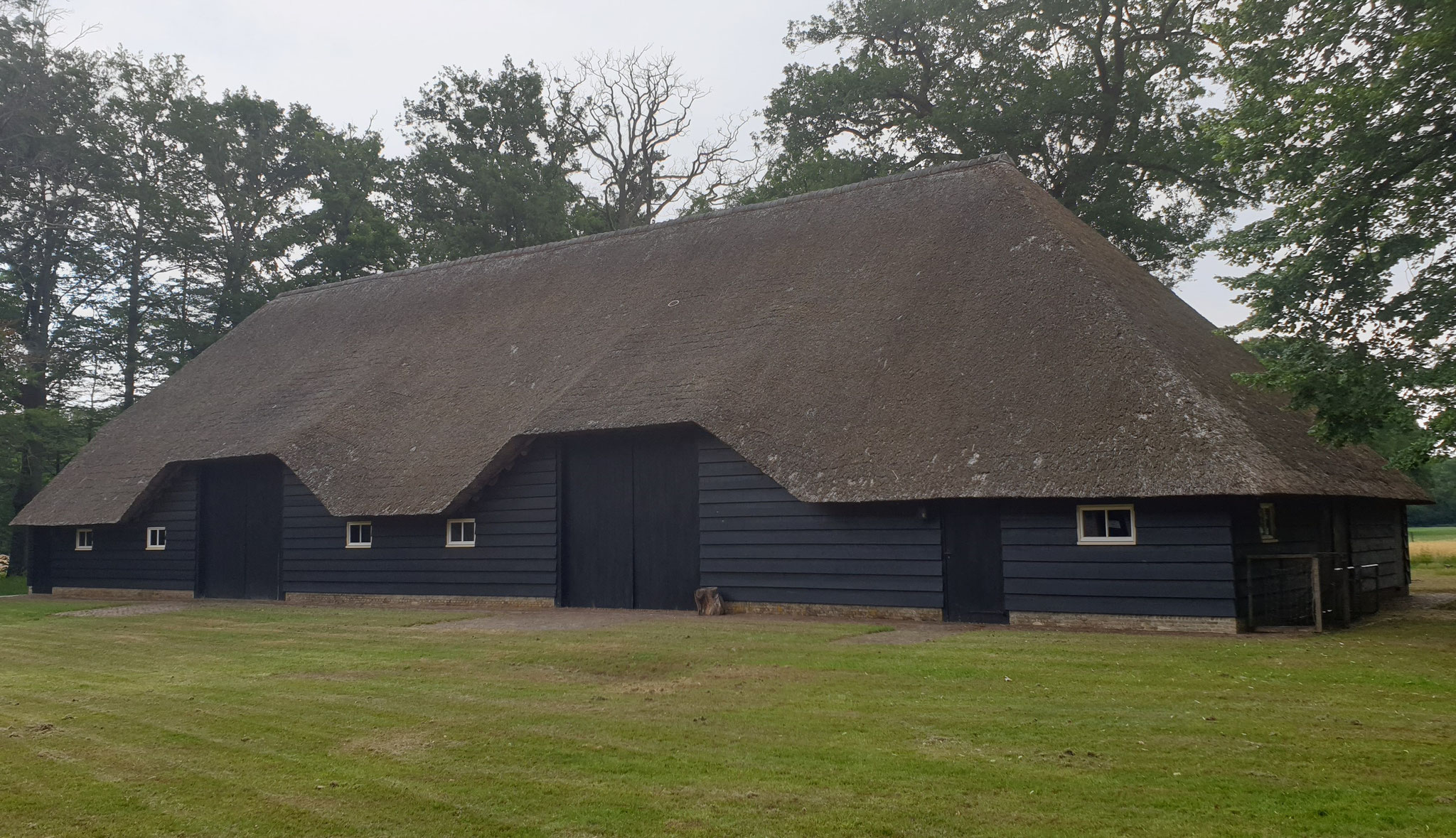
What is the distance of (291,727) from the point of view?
8.86 meters

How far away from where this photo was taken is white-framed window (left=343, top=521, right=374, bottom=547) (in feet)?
72.4

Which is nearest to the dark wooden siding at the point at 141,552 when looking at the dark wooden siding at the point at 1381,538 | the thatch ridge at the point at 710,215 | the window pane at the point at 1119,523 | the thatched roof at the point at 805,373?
the thatched roof at the point at 805,373

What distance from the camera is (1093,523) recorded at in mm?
14883

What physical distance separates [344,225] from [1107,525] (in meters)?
33.7

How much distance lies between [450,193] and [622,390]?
27.3m

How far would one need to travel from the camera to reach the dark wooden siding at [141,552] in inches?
971

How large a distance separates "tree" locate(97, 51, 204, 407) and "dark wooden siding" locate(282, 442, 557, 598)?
20.6 metres

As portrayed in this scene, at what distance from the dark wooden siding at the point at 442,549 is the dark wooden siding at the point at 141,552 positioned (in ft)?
10.3

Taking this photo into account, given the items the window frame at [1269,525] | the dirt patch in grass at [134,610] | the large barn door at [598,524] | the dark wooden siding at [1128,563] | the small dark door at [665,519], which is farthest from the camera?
the dirt patch in grass at [134,610]

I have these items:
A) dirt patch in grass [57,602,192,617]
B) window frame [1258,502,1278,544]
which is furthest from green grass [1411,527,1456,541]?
dirt patch in grass [57,602,192,617]

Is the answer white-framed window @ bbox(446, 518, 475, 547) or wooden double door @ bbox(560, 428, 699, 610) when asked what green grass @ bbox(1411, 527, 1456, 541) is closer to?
wooden double door @ bbox(560, 428, 699, 610)

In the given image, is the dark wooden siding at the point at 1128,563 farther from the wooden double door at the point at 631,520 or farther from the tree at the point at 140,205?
the tree at the point at 140,205

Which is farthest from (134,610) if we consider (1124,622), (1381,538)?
(1381,538)

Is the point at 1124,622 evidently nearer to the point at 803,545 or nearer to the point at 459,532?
the point at 803,545
